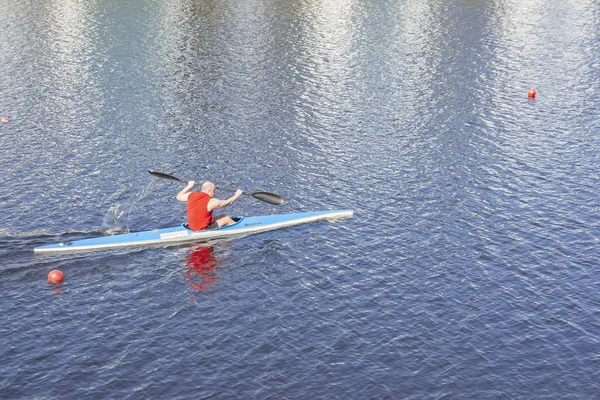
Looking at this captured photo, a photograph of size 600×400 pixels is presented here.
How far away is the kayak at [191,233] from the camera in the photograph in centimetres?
3139

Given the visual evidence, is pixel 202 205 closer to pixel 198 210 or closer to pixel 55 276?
pixel 198 210

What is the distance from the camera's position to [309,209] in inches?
1428

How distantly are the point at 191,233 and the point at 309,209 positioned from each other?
240 inches

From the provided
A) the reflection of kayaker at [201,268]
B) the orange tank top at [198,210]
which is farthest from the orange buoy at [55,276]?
the orange tank top at [198,210]

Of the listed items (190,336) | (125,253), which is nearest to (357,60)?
(125,253)

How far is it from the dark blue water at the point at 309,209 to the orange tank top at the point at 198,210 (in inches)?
45.3

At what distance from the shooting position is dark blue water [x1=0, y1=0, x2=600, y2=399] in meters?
24.7

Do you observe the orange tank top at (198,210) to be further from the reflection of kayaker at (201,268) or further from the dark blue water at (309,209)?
the dark blue water at (309,209)

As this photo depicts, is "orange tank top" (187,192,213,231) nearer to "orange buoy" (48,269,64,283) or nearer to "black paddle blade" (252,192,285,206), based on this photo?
"black paddle blade" (252,192,285,206)

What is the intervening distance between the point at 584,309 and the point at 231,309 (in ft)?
40.2

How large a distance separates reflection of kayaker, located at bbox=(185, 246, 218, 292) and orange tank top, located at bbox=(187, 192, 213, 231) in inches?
39.8

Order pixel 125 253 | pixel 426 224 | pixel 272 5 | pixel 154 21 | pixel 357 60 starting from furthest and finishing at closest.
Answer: pixel 272 5 → pixel 154 21 → pixel 357 60 → pixel 426 224 → pixel 125 253

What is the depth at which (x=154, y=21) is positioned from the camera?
75.4 metres

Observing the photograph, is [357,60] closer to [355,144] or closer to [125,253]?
[355,144]
